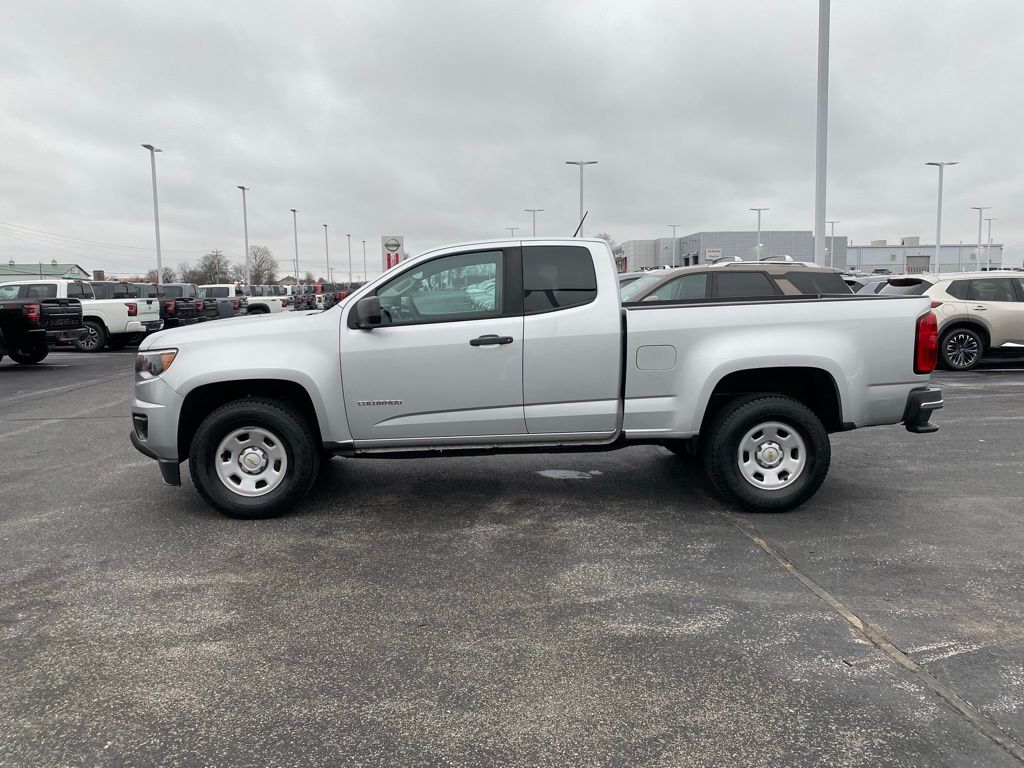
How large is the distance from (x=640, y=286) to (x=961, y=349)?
6.15 m

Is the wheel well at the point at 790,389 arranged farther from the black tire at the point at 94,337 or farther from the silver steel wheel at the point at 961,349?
the black tire at the point at 94,337

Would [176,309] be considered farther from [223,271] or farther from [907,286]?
[223,271]

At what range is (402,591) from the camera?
13.8 feet

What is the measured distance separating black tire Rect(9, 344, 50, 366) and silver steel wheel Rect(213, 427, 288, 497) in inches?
520

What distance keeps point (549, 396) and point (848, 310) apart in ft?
7.07

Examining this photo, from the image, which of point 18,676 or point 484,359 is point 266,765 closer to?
point 18,676

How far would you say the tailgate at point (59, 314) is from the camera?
52.5 feet

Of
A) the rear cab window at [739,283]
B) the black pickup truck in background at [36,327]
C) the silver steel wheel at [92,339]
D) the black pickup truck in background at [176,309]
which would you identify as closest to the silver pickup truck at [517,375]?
the rear cab window at [739,283]

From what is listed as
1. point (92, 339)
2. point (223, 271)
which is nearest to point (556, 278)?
point (92, 339)

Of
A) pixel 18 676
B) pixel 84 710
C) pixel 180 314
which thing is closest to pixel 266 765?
pixel 84 710

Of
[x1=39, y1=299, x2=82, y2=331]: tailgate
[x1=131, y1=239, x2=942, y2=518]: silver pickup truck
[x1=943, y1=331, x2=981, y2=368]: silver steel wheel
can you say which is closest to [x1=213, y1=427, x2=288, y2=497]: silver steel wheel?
[x1=131, y1=239, x2=942, y2=518]: silver pickup truck

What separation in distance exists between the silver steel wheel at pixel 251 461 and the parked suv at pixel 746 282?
21.8ft

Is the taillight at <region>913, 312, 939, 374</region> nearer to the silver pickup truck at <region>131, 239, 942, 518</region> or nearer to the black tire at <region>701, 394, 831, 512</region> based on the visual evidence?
the silver pickup truck at <region>131, 239, 942, 518</region>

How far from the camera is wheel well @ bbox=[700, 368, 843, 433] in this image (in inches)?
220
